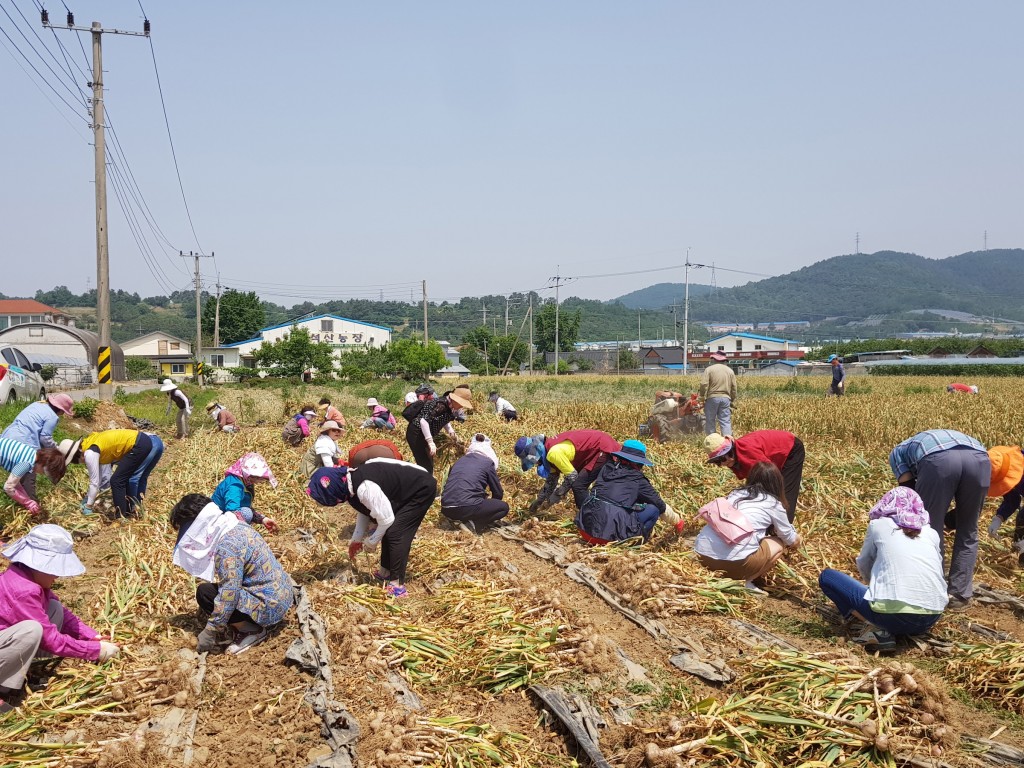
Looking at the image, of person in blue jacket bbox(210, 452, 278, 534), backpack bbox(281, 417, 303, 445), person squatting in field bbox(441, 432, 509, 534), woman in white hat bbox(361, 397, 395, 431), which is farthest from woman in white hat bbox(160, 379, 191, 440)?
person in blue jacket bbox(210, 452, 278, 534)

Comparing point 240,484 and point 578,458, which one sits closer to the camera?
point 240,484

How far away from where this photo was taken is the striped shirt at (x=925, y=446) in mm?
5055

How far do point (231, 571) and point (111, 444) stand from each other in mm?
4037

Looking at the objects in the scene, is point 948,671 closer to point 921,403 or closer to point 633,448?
point 633,448

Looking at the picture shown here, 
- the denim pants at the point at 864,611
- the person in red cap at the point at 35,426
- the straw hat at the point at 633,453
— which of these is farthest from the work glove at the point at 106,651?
the denim pants at the point at 864,611

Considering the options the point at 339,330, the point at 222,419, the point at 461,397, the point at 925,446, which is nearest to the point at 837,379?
the point at 461,397

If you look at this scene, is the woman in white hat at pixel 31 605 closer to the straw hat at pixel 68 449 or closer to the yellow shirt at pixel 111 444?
the yellow shirt at pixel 111 444

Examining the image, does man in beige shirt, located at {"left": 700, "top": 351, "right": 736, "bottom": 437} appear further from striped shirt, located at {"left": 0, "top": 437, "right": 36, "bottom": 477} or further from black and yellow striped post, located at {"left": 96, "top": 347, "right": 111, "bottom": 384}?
black and yellow striped post, located at {"left": 96, "top": 347, "right": 111, "bottom": 384}

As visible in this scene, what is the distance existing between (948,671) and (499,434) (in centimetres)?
1000

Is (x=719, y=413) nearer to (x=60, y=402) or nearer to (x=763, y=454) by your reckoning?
(x=763, y=454)

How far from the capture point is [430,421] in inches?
358

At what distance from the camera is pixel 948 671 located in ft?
13.4

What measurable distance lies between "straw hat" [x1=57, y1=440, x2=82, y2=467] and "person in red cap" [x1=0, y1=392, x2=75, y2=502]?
0.26ft

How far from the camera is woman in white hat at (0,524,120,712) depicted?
12.6ft
